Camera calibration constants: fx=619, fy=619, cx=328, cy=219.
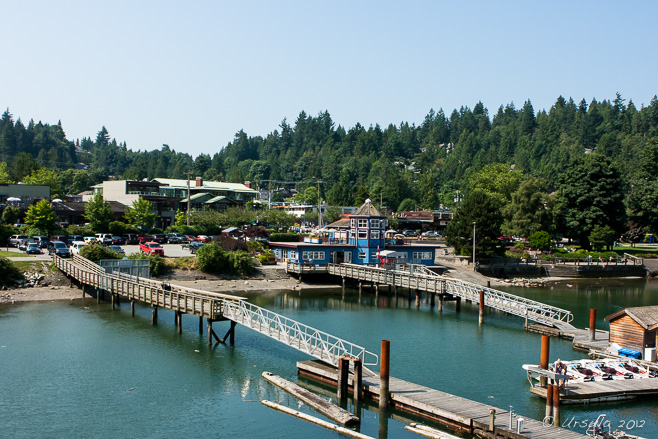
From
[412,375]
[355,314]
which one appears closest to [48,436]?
[412,375]

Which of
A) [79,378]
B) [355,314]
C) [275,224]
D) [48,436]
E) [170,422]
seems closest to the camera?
[48,436]

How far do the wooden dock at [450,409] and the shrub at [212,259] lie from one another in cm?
3574

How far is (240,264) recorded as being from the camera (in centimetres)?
6762

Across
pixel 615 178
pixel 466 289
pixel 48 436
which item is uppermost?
pixel 615 178

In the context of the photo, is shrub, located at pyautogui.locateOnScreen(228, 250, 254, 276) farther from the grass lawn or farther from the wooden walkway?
the wooden walkway

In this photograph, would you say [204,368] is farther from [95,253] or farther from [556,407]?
[95,253]

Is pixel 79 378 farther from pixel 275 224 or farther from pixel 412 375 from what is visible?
pixel 275 224

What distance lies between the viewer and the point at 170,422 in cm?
2645

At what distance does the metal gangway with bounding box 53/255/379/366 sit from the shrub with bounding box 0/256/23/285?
12.2 ft

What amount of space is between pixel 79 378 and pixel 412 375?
1742 centimetres

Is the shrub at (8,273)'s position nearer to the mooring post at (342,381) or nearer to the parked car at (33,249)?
the parked car at (33,249)

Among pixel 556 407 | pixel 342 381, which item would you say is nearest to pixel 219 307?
pixel 342 381

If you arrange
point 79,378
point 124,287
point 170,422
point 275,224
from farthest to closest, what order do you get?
point 275,224 → point 124,287 → point 79,378 → point 170,422

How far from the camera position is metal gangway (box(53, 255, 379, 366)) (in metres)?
33.1
